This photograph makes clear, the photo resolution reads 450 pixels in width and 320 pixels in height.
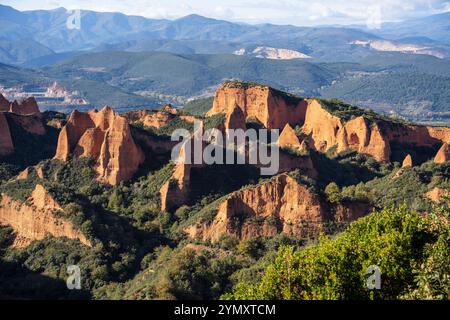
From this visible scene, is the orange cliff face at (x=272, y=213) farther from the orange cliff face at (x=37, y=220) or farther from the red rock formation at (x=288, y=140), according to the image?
the red rock formation at (x=288, y=140)

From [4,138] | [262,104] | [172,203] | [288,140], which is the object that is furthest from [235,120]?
[4,138]

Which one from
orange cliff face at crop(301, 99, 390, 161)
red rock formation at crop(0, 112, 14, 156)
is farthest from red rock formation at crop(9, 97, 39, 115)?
orange cliff face at crop(301, 99, 390, 161)

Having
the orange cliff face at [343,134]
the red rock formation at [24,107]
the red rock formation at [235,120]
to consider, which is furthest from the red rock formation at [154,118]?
the orange cliff face at [343,134]

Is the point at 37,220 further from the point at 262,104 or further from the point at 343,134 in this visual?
the point at 262,104

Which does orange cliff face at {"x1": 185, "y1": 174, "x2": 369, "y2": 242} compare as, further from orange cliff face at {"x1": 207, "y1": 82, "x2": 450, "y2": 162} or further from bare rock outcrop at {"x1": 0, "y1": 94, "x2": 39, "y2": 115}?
bare rock outcrop at {"x1": 0, "y1": 94, "x2": 39, "y2": 115}
